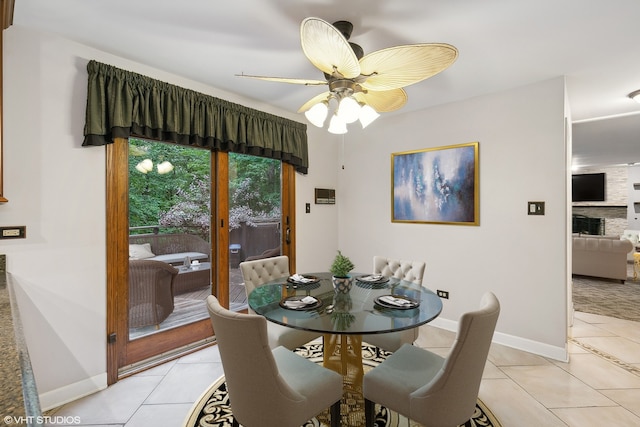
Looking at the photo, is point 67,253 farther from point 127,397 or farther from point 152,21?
point 152,21

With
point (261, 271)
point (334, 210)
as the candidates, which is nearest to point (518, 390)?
point (261, 271)

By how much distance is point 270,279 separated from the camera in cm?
283

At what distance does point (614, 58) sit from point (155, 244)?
158 inches

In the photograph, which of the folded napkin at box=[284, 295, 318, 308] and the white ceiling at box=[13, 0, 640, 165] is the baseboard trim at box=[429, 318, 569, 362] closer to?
the folded napkin at box=[284, 295, 318, 308]

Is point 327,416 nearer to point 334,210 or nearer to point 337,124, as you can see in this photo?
point 337,124

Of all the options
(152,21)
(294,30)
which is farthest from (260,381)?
(152,21)

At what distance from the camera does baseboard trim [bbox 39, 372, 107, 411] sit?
6.75 ft

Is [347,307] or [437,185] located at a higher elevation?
[437,185]

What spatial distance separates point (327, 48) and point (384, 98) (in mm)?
817

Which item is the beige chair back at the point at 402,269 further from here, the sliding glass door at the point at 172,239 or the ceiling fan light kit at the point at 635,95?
the ceiling fan light kit at the point at 635,95

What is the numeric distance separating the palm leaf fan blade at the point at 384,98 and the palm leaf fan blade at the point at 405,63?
0.23m

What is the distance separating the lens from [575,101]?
3.30m

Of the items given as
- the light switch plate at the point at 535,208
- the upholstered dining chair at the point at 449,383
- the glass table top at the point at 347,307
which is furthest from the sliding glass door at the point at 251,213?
the light switch plate at the point at 535,208

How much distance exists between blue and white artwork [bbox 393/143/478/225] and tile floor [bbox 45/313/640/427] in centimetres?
138
